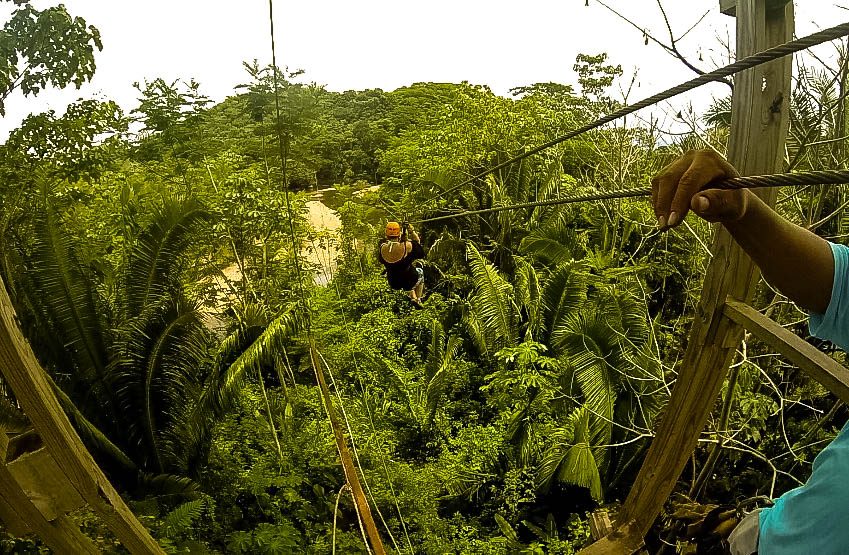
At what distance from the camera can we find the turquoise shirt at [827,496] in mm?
815

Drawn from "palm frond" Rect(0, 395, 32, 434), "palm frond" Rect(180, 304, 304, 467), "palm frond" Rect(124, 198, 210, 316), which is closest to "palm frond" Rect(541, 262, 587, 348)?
"palm frond" Rect(180, 304, 304, 467)

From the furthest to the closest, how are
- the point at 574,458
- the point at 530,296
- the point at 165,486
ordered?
1. the point at 530,296
2. the point at 574,458
3. the point at 165,486

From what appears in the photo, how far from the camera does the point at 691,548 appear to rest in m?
2.82

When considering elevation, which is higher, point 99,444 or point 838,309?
point 838,309

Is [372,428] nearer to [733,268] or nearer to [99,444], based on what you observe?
[99,444]

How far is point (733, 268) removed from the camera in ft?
4.40

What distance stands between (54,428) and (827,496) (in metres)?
1.47

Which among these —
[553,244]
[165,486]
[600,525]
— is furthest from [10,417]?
[553,244]

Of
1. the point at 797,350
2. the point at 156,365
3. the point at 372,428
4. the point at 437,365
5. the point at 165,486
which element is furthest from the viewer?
the point at 437,365

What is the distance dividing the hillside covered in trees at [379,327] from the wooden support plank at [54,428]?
1411 millimetres

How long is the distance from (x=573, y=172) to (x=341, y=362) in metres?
5.59

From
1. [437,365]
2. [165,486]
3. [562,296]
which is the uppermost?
[562,296]

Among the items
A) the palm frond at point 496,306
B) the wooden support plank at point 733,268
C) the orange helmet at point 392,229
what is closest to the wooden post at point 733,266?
the wooden support plank at point 733,268

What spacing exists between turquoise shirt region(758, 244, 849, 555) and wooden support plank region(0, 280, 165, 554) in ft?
4.52
